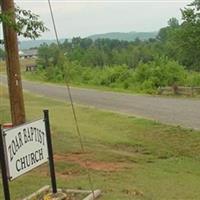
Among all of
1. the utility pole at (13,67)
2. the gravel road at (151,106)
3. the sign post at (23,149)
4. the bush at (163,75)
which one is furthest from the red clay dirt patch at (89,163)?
the bush at (163,75)

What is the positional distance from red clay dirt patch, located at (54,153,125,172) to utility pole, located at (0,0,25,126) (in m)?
1.37

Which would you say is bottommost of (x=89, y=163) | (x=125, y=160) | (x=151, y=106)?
(x=151, y=106)

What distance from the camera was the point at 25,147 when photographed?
611 centimetres

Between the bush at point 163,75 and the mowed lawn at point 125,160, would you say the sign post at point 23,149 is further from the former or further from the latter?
the bush at point 163,75

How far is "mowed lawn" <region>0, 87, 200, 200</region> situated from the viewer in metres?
8.41

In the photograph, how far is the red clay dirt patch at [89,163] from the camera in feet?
36.2

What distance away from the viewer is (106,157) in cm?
1262

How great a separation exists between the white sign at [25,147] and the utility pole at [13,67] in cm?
474

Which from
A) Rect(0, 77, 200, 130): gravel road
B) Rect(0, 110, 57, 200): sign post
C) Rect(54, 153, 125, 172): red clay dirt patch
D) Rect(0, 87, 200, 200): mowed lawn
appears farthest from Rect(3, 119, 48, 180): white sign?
Rect(0, 77, 200, 130): gravel road

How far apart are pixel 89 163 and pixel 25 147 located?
5.55 metres

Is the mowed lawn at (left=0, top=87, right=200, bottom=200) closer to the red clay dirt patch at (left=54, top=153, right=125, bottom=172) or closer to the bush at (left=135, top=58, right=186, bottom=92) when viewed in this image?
the red clay dirt patch at (left=54, top=153, right=125, bottom=172)

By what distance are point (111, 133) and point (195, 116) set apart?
6.19m

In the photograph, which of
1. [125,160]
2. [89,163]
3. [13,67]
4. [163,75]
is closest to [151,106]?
[163,75]

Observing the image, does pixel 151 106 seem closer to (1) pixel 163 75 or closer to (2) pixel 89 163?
(1) pixel 163 75
